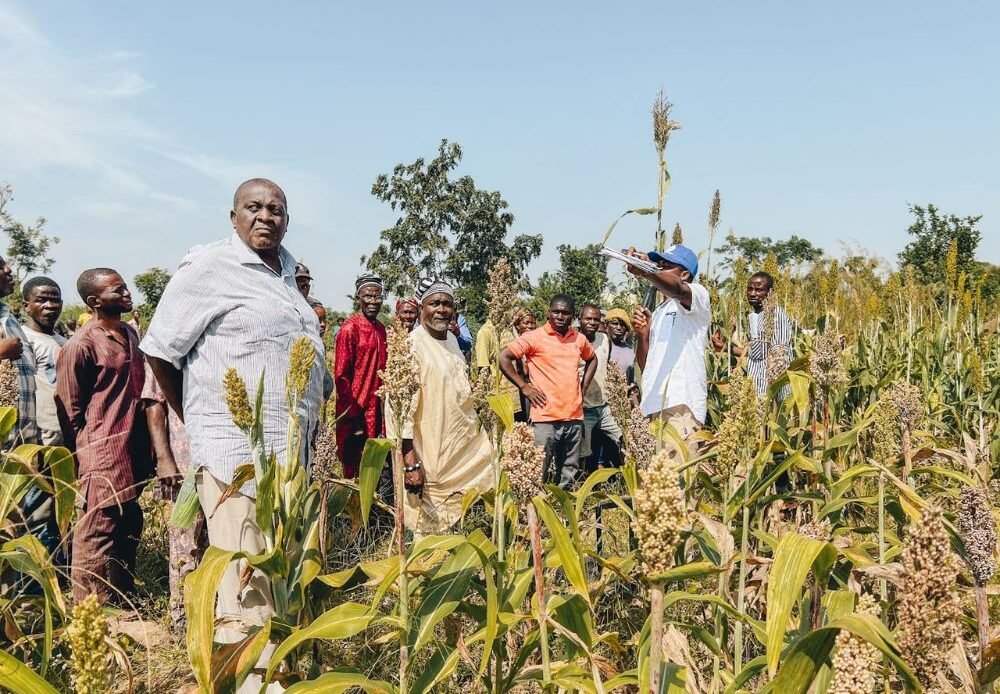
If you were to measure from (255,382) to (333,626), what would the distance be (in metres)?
0.92

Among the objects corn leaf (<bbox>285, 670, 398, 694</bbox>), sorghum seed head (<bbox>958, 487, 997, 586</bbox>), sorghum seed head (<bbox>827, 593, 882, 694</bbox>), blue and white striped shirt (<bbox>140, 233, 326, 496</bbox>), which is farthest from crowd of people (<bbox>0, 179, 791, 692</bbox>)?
sorghum seed head (<bbox>827, 593, 882, 694</bbox>)

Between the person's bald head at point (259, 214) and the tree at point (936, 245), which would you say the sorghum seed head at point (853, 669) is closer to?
the person's bald head at point (259, 214)

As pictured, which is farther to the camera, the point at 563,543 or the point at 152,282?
the point at 152,282

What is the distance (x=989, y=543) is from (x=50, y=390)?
405 centimetres

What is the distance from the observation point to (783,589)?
1.39m

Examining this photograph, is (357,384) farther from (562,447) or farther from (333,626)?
(333,626)

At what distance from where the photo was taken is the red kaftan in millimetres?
4660

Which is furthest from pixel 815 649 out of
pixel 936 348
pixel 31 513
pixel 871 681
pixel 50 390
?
pixel 936 348

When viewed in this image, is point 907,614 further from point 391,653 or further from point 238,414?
point 391,653

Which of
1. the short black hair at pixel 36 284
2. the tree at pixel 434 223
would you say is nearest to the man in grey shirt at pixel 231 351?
the short black hair at pixel 36 284

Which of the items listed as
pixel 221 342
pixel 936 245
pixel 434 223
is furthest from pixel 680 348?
pixel 434 223

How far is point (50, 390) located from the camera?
389 cm

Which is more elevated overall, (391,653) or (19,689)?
(19,689)

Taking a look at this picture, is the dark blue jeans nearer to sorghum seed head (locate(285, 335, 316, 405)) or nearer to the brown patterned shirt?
the brown patterned shirt
